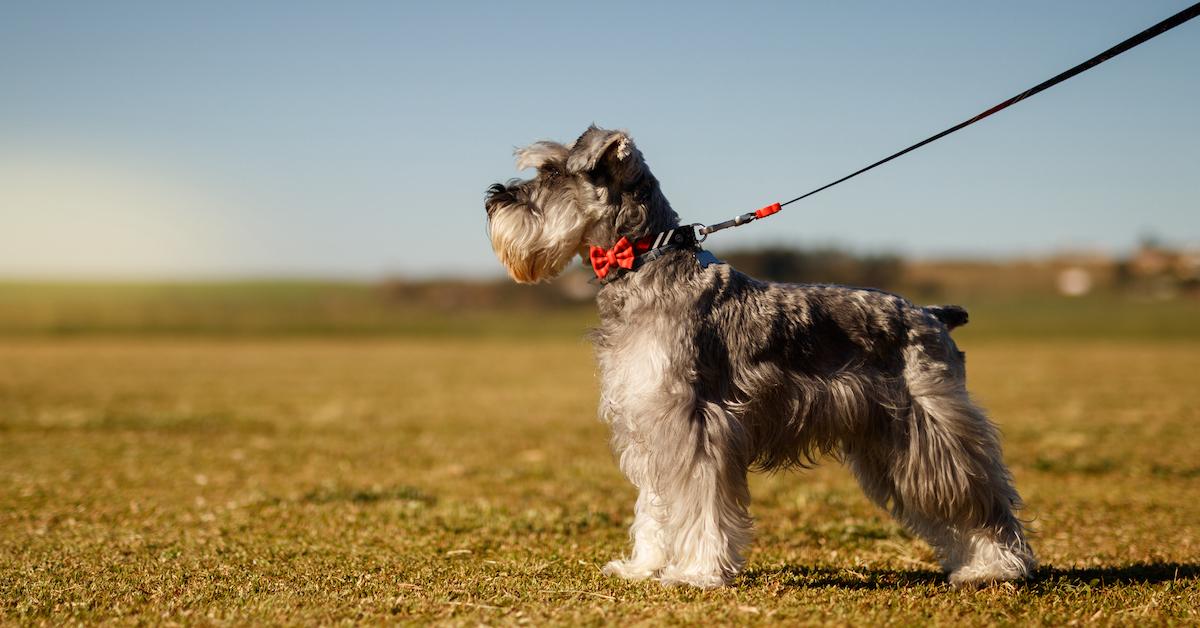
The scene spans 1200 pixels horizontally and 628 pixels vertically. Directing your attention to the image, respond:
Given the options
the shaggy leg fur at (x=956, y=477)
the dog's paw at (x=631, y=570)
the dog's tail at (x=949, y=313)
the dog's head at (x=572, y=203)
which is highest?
the dog's head at (x=572, y=203)

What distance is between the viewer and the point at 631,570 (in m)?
6.85

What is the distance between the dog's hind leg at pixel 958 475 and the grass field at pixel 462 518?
0.29 m

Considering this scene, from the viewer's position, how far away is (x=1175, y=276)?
6041cm

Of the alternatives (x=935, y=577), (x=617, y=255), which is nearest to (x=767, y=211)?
(x=617, y=255)

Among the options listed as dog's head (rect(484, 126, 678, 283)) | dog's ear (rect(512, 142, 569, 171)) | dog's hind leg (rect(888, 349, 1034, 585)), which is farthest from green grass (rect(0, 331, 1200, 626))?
dog's ear (rect(512, 142, 569, 171))

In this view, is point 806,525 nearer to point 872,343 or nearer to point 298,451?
point 872,343

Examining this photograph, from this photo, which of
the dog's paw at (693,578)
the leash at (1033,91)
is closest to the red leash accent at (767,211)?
the leash at (1033,91)

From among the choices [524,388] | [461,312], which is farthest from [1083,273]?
[524,388]

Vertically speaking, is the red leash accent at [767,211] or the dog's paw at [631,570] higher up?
the red leash accent at [767,211]

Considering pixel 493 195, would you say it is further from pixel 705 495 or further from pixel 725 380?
pixel 705 495

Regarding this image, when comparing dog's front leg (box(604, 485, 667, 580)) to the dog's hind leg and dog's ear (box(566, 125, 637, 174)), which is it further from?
dog's ear (box(566, 125, 637, 174))

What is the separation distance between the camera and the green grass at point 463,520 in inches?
240

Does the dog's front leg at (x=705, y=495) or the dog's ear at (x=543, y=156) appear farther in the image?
the dog's ear at (x=543, y=156)

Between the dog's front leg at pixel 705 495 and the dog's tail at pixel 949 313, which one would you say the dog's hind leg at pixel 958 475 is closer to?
the dog's tail at pixel 949 313
